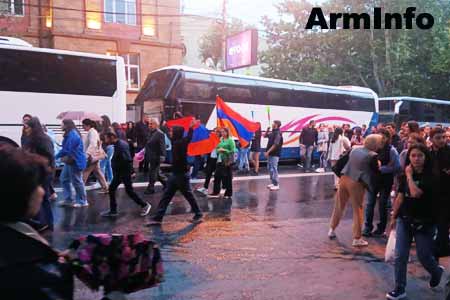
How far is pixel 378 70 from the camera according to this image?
30.6 metres

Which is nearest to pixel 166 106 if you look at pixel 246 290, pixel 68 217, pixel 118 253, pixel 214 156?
pixel 214 156

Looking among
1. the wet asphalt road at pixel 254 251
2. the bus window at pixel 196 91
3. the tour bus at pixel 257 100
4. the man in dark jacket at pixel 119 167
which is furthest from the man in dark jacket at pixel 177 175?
the bus window at pixel 196 91

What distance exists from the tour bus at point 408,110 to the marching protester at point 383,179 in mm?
20693

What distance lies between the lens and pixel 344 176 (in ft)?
22.0

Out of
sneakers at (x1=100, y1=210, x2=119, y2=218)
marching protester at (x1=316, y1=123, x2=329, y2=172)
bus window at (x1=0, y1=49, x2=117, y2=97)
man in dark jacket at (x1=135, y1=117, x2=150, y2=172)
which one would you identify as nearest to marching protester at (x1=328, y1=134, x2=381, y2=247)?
sneakers at (x1=100, y1=210, x2=119, y2=218)

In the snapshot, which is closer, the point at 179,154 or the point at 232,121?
the point at 179,154

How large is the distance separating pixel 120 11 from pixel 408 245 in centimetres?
2466

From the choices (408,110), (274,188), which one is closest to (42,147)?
(274,188)

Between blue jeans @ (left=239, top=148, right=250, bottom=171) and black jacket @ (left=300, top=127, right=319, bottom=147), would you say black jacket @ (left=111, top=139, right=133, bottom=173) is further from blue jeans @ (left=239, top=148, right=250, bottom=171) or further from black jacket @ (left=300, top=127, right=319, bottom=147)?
black jacket @ (left=300, top=127, right=319, bottom=147)

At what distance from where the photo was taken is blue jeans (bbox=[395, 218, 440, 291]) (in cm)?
448

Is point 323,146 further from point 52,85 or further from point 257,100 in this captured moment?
point 52,85

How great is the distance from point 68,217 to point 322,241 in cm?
435

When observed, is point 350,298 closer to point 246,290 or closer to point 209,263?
point 246,290

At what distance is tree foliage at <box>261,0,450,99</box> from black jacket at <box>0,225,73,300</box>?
3002 centimetres
